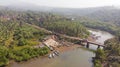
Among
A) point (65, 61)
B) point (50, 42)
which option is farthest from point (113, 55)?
point (50, 42)

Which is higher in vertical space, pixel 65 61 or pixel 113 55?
pixel 113 55

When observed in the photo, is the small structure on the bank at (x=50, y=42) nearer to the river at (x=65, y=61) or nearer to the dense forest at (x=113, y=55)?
the river at (x=65, y=61)

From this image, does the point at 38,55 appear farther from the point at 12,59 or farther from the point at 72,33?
the point at 72,33

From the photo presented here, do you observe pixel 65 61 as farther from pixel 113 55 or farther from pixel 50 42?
pixel 50 42

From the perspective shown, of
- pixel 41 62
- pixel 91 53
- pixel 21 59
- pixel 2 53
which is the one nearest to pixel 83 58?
pixel 91 53

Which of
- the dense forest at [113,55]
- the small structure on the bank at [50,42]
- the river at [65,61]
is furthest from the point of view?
the small structure on the bank at [50,42]

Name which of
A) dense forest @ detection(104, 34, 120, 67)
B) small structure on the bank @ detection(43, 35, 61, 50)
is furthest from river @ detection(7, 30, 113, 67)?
small structure on the bank @ detection(43, 35, 61, 50)

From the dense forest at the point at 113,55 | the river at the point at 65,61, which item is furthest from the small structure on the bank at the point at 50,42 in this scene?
the dense forest at the point at 113,55

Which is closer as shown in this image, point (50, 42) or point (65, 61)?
point (65, 61)

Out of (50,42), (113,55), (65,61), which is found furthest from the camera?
(50,42)

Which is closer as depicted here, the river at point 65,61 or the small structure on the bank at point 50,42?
the river at point 65,61

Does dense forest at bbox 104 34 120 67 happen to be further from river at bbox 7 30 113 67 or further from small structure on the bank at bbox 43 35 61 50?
small structure on the bank at bbox 43 35 61 50
